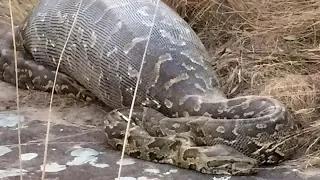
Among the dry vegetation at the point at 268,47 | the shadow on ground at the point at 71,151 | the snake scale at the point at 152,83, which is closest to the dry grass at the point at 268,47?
the dry vegetation at the point at 268,47

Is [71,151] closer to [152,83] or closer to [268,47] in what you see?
[152,83]

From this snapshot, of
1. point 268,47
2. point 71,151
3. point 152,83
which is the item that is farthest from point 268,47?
point 71,151

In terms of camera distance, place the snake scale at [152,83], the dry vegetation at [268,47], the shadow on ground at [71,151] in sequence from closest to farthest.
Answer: the shadow on ground at [71,151] < the snake scale at [152,83] < the dry vegetation at [268,47]

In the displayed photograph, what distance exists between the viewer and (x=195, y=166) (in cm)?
368

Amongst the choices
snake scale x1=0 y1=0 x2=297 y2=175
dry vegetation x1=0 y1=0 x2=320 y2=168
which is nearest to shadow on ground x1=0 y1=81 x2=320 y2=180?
snake scale x1=0 y1=0 x2=297 y2=175

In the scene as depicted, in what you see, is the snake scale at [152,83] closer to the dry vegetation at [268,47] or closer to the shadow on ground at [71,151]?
the shadow on ground at [71,151]

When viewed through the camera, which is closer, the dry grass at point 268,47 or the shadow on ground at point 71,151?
the shadow on ground at point 71,151

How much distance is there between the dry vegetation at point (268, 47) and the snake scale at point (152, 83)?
222 millimetres

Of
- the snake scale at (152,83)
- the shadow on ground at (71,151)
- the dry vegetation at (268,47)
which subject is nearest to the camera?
the shadow on ground at (71,151)

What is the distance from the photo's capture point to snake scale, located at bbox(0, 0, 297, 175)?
377cm

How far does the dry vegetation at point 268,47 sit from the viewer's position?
14.0 ft

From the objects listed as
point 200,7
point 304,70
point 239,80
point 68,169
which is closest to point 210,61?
point 239,80

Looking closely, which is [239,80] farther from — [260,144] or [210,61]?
[260,144]

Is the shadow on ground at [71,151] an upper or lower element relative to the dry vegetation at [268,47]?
lower
